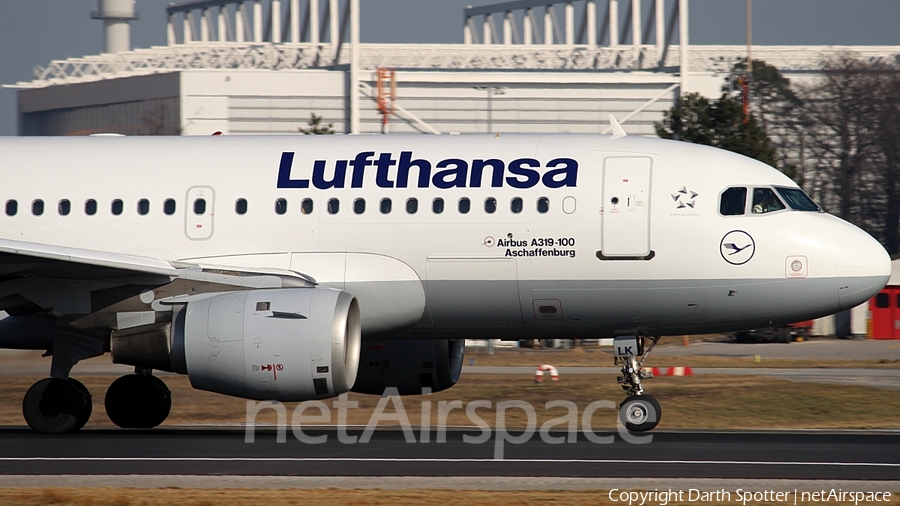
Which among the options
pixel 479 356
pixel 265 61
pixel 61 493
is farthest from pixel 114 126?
pixel 61 493

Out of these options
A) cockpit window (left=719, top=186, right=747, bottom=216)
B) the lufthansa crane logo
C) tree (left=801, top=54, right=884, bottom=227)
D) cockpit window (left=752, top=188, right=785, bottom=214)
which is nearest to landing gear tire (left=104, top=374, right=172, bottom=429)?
the lufthansa crane logo

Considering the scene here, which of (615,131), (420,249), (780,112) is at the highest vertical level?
(780,112)

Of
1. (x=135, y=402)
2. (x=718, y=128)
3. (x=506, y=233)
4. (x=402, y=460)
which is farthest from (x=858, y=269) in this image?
(x=718, y=128)

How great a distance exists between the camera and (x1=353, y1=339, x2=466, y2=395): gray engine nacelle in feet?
59.1

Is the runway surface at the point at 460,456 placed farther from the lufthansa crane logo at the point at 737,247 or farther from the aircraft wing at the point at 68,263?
the lufthansa crane logo at the point at 737,247

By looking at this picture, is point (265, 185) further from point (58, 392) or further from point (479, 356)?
point (479, 356)

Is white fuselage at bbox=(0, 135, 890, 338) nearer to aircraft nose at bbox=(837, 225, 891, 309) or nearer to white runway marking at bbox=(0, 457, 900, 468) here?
aircraft nose at bbox=(837, 225, 891, 309)

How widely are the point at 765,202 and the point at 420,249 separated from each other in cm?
480

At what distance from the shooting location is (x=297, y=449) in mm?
14891

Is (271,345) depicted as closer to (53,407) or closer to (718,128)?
(53,407)

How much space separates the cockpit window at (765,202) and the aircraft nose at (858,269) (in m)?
0.96

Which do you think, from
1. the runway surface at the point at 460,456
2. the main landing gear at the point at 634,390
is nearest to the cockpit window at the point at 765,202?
the main landing gear at the point at 634,390

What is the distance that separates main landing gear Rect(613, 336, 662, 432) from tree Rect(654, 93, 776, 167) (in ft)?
86.7

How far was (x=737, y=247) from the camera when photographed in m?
15.9
